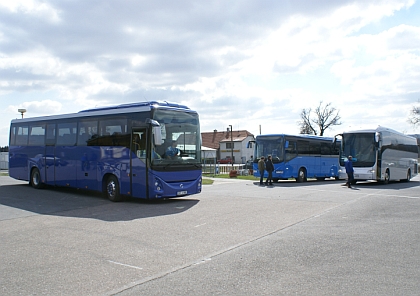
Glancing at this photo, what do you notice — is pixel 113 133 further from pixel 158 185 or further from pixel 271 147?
pixel 271 147

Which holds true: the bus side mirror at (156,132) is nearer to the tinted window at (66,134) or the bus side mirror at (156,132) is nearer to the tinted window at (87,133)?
the tinted window at (87,133)

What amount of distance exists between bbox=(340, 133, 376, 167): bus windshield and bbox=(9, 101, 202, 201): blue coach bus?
13089mm

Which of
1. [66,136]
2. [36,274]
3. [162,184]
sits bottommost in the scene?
[36,274]

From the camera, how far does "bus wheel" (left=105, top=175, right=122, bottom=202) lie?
1538 cm

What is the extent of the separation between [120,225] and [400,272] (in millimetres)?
6607

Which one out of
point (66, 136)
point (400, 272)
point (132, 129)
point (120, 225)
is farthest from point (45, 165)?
point (400, 272)

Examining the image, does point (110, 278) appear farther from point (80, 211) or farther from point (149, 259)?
point (80, 211)

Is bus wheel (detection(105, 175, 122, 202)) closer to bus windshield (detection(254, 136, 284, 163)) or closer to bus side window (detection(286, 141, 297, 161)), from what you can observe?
bus windshield (detection(254, 136, 284, 163))

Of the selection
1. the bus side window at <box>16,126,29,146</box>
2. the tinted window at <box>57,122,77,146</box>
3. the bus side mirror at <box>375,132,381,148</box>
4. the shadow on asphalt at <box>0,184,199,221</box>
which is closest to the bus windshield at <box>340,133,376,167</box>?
the bus side mirror at <box>375,132,381,148</box>

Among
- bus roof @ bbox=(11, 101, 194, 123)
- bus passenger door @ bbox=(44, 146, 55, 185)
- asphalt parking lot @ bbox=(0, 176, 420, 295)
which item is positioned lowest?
asphalt parking lot @ bbox=(0, 176, 420, 295)

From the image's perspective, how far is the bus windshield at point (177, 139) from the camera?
14406mm

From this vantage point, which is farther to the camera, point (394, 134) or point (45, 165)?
point (394, 134)

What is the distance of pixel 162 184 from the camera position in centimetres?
1436

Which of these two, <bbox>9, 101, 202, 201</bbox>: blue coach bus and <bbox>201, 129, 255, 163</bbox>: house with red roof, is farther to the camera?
<bbox>201, 129, 255, 163</bbox>: house with red roof
